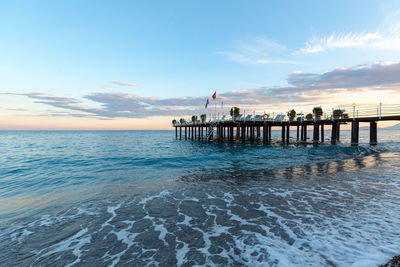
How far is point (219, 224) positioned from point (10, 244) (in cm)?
579

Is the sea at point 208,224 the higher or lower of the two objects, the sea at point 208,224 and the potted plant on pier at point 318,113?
the lower

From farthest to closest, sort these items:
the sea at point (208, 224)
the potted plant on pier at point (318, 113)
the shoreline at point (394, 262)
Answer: the potted plant on pier at point (318, 113), the sea at point (208, 224), the shoreline at point (394, 262)

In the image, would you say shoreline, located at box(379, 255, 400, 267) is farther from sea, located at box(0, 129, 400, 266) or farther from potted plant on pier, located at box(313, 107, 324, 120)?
potted plant on pier, located at box(313, 107, 324, 120)

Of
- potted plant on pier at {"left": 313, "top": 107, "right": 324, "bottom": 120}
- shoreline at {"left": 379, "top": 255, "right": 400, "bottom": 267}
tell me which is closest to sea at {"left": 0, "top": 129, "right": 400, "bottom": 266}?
shoreline at {"left": 379, "top": 255, "right": 400, "bottom": 267}

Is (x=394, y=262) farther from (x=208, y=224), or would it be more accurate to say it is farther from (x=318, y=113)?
(x=318, y=113)

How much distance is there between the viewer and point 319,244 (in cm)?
423

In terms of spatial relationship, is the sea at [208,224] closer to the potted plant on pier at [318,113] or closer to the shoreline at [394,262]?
the shoreline at [394,262]

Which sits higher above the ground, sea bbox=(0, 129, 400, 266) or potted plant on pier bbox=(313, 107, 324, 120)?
potted plant on pier bbox=(313, 107, 324, 120)

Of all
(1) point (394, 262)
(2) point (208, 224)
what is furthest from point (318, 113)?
(2) point (208, 224)

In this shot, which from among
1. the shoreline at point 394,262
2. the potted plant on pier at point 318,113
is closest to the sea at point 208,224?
the shoreline at point 394,262

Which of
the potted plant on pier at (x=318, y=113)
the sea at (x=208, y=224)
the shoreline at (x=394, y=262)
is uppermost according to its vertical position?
the potted plant on pier at (x=318, y=113)

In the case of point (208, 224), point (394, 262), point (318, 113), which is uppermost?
point (318, 113)

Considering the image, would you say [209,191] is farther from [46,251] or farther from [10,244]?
[10,244]

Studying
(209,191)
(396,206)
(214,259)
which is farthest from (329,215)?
(209,191)
